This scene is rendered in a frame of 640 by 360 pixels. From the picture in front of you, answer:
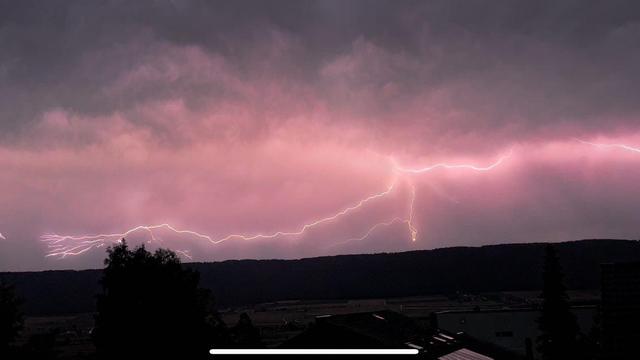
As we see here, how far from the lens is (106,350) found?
53.8m

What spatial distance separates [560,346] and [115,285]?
43759mm

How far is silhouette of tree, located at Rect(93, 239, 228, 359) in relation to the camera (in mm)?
53031

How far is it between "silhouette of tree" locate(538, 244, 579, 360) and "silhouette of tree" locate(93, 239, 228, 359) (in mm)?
33493

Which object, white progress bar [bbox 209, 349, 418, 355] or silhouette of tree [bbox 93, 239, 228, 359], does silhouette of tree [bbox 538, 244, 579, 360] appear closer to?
silhouette of tree [bbox 93, 239, 228, 359]

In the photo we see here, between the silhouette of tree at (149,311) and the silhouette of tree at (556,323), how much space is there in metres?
33.5

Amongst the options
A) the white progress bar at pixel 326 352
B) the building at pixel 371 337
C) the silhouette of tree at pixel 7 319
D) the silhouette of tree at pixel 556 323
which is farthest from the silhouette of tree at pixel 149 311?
the white progress bar at pixel 326 352

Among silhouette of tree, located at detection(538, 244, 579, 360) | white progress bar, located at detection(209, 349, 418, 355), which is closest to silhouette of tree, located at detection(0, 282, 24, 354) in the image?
silhouette of tree, located at detection(538, 244, 579, 360)

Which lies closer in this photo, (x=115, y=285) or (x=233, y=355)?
(x=233, y=355)

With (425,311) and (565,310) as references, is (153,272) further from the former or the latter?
(425,311)

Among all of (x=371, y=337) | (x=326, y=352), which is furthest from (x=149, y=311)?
(x=326, y=352)

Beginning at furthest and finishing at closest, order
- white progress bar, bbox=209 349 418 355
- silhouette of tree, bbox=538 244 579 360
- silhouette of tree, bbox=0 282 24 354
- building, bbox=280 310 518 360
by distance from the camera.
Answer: silhouette of tree, bbox=538 244 579 360
silhouette of tree, bbox=0 282 24 354
building, bbox=280 310 518 360
white progress bar, bbox=209 349 418 355

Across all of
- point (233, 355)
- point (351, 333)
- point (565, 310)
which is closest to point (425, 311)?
point (565, 310)

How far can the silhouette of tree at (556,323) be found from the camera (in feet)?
222

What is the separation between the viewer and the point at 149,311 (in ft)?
176
